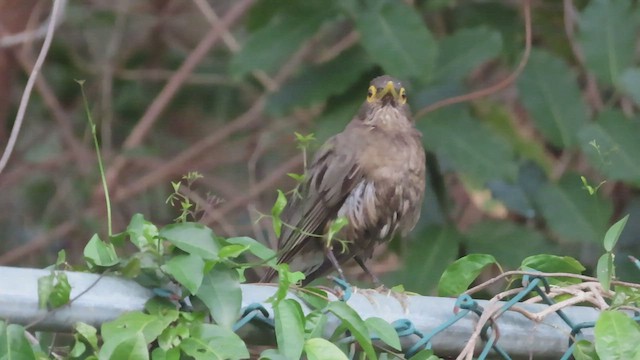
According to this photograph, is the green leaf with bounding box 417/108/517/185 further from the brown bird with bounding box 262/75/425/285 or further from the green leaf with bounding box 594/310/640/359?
the green leaf with bounding box 594/310/640/359

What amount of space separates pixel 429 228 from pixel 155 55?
239 cm

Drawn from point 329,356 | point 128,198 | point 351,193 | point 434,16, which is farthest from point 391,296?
point 128,198

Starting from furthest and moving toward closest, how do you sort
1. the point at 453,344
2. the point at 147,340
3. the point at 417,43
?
the point at 417,43, the point at 453,344, the point at 147,340

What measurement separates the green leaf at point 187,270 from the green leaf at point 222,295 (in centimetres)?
5

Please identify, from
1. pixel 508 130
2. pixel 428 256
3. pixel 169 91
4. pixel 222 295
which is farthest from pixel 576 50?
pixel 222 295

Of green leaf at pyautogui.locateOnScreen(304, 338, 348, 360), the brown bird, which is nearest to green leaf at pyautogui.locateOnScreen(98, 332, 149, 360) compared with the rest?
green leaf at pyautogui.locateOnScreen(304, 338, 348, 360)

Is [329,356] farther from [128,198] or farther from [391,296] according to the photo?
[128,198]

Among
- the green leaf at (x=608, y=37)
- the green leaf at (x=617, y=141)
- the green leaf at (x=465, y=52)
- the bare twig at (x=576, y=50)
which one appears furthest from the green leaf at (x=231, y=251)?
the bare twig at (x=576, y=50)

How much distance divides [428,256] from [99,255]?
6.76 feet

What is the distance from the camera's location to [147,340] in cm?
150

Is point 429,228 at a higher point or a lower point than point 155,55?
lower

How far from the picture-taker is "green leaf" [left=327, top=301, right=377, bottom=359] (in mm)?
1618

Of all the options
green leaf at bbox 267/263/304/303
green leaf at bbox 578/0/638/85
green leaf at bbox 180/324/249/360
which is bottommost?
green leaf at bbox 578/0/638/85

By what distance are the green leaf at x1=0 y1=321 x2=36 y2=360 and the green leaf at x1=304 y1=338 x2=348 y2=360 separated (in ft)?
1.19
